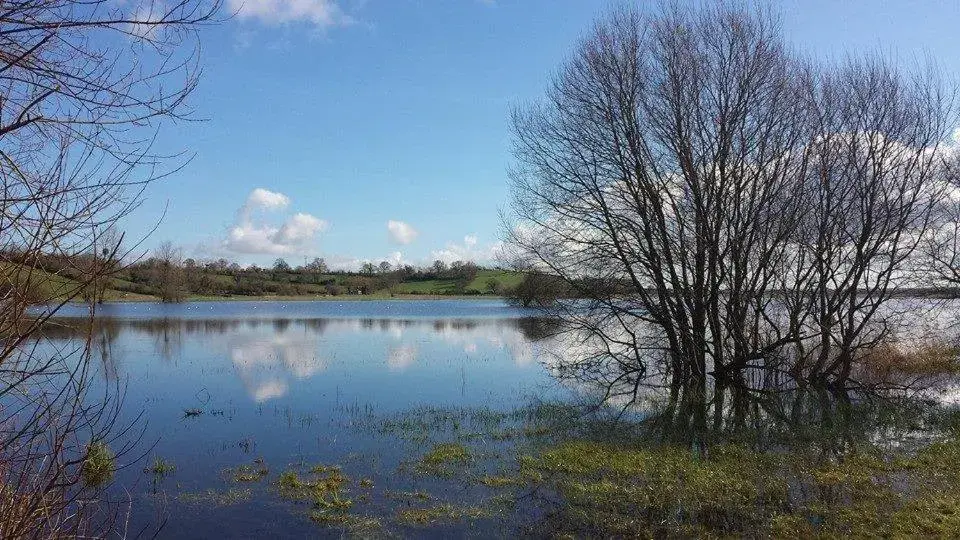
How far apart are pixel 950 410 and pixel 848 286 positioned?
4585 millimetres

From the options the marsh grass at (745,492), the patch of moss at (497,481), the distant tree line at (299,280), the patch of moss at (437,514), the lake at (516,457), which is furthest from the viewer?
the distant tree line at (299,280)

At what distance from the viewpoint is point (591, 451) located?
11.2m

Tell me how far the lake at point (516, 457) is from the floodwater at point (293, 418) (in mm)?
62

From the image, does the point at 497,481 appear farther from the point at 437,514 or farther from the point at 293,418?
the point at 293,418

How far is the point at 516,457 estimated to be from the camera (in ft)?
37.1

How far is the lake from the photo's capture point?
810 centimetres

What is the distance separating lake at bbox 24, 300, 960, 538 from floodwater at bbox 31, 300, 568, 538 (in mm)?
62

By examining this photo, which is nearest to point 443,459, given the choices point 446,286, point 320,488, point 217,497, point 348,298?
point 320,488

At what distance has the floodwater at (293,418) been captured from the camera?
29.4 feet

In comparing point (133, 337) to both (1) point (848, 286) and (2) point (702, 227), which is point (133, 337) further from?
(1) point (848, 286)

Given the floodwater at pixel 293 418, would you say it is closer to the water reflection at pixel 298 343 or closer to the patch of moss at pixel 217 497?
the patch of moss at pixel 217 497

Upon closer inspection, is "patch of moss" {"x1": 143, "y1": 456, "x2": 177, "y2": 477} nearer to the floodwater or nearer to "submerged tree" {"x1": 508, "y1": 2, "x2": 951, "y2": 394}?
the floodwater

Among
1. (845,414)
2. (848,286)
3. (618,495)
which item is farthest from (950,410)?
(618,495)

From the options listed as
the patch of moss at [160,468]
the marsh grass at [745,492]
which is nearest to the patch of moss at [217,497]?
the patch of moss at [160,468]
